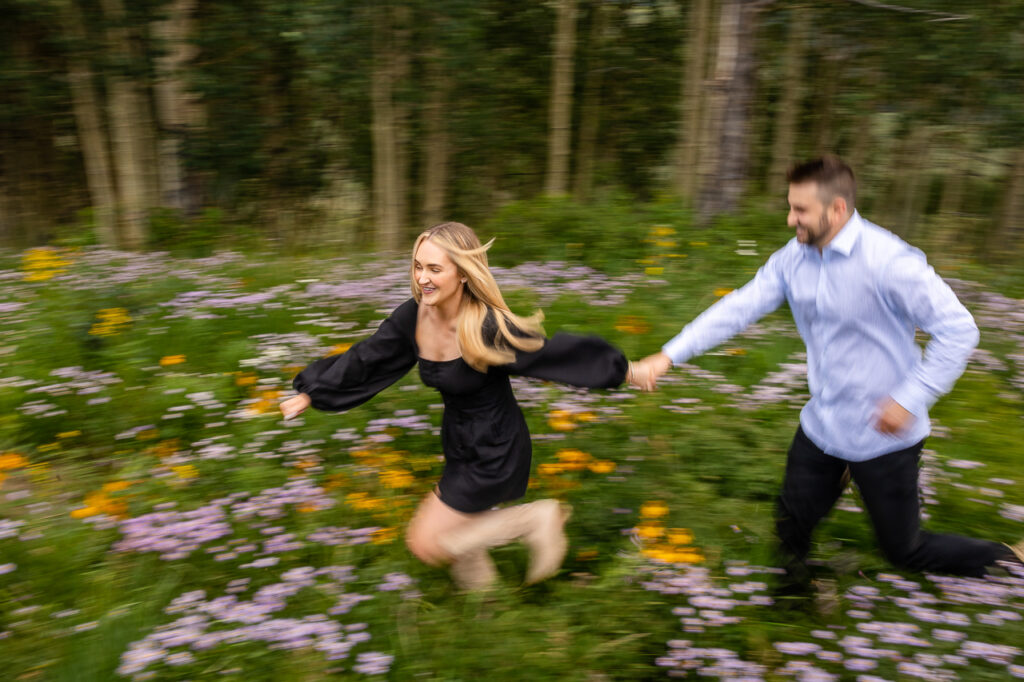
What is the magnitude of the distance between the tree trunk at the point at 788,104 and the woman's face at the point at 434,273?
927 centimetres

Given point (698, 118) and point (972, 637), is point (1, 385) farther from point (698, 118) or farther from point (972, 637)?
point (698, 118)

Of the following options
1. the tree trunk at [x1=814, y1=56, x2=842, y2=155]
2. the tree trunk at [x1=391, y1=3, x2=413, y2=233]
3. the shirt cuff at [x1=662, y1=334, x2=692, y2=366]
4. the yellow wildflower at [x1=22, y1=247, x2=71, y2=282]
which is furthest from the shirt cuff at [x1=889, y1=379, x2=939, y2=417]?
the tree trunk at [x1=814, y1=56, x2=842, y2=155]

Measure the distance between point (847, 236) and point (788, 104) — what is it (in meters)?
10.3

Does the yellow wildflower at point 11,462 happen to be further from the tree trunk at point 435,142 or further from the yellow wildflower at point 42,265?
the tree trunk at point 435,142

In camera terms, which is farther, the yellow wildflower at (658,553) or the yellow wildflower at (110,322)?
the yellow wildflower at (110,322)

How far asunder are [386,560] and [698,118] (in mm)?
9468

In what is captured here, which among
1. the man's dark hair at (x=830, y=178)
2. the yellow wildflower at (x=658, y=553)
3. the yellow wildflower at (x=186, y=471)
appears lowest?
the yellow wildflower at (x=658, y=553)

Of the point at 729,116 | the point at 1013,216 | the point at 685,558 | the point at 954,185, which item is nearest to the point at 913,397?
the point at 685,558

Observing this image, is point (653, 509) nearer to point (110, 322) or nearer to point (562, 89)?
point (110, 322)

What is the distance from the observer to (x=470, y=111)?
11555 millimetres

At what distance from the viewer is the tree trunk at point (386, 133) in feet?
31.2

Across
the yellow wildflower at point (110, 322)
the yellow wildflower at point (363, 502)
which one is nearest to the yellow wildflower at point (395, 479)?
the yellow wildflower at point (363, 502)

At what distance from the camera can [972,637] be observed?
117 inches

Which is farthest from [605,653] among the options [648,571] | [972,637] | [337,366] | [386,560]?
[337,366]
